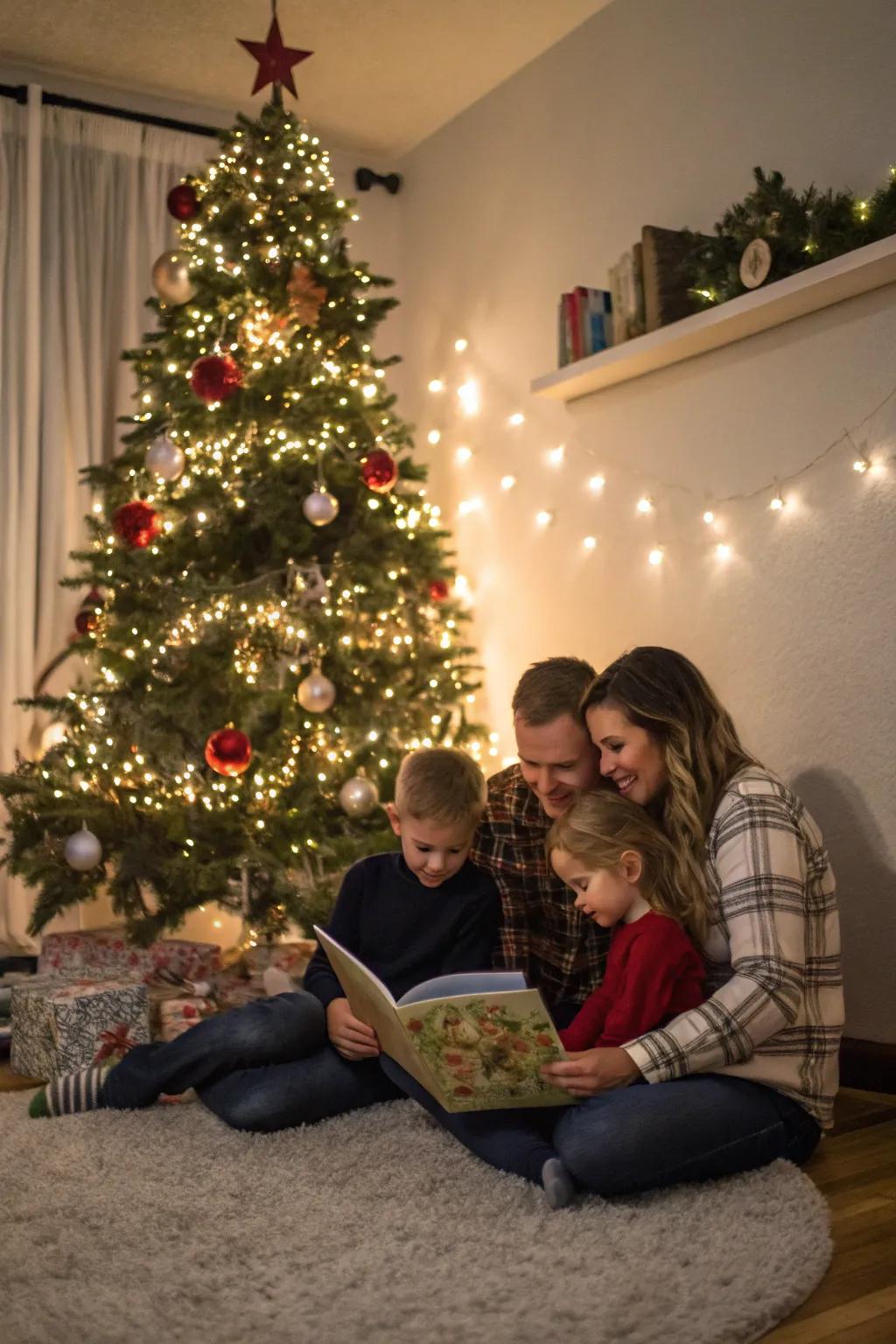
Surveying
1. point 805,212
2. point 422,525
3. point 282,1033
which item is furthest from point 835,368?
point 282,1033

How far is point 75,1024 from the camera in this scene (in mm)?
2594

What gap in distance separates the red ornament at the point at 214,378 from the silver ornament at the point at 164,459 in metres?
0.15

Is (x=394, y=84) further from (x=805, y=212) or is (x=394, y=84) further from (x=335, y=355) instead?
(x=805, y=212)

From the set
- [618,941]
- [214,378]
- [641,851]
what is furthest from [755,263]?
[618,941]

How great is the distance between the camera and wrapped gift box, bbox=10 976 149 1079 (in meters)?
2.58

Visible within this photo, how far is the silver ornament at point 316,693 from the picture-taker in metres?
3.21

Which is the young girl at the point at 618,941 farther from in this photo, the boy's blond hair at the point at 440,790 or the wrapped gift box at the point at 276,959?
the wrapped gift box at the point at 276,959

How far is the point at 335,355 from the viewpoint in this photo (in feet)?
11.4

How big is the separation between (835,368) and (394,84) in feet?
6.53

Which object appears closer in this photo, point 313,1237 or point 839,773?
point 313,1237

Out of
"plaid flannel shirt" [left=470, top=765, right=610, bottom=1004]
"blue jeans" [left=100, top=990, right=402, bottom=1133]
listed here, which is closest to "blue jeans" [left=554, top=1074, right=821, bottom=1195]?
"plaid flannel shirt" [left=470, top=765, right=610, bottom=1004]

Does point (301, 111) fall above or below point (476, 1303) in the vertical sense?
above

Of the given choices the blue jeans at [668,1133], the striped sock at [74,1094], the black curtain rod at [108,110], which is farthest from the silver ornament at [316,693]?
the black curtain rod at [108,110]

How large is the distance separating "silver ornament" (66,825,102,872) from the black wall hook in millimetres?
2583
